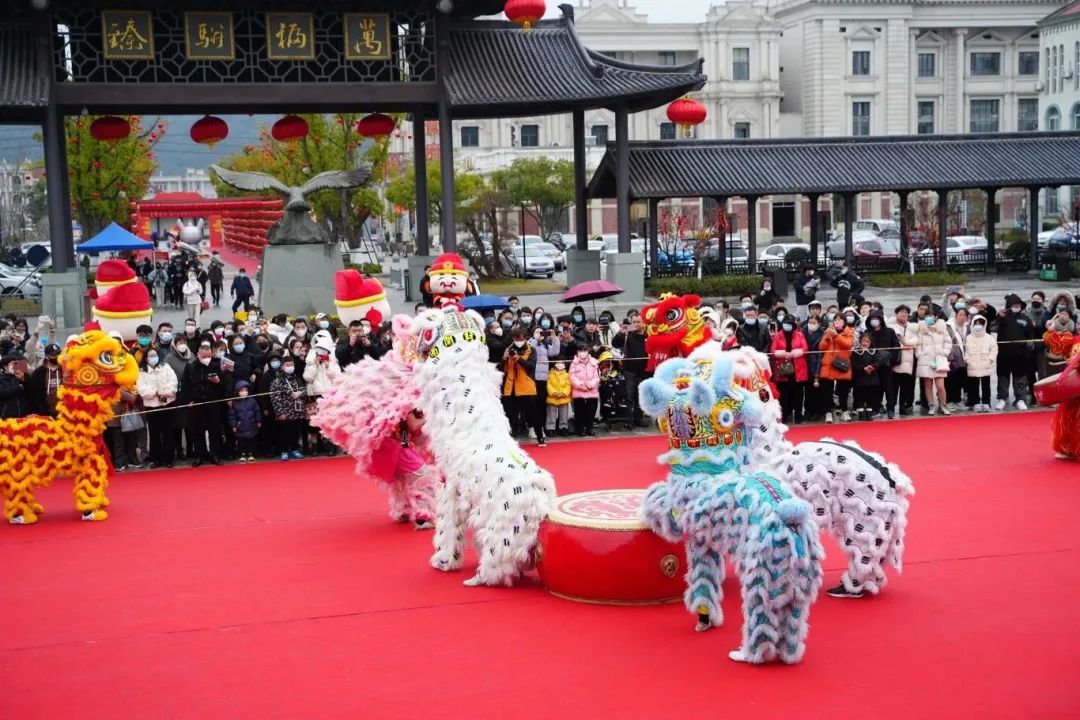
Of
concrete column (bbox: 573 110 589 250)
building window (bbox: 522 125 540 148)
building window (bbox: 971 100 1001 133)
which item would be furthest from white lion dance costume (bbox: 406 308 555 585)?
building window (bbox: 971 100 1001 133)

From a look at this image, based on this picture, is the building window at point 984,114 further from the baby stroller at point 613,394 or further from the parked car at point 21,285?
the baby stroller at point 613,394

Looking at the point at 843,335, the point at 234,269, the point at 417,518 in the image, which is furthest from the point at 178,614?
the point at 234,269

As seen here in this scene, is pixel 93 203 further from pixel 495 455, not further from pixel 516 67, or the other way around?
pixel 495 455

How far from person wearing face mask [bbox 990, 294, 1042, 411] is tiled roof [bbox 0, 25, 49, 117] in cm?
1414

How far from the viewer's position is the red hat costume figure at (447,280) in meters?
9.70

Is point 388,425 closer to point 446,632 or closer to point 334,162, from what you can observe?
point 446,632

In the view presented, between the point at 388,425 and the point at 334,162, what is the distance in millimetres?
27927

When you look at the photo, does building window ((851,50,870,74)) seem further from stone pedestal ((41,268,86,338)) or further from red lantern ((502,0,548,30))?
stone pedestal ((41,268,86,338))

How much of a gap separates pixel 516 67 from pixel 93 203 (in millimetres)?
16816

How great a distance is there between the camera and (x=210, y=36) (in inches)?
790

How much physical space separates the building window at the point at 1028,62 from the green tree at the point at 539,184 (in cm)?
2995

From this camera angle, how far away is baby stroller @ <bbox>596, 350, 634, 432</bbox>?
44.9 ft

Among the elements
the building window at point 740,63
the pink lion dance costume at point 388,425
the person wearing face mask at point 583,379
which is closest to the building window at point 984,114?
the building window at point 740,63

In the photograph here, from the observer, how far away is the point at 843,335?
1348cm
